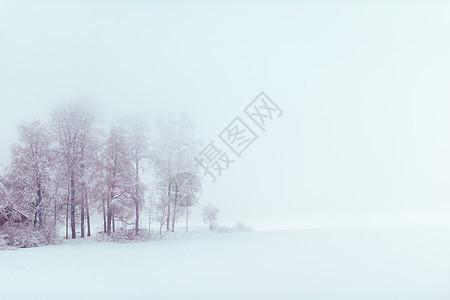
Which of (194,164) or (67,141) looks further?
(194,164)

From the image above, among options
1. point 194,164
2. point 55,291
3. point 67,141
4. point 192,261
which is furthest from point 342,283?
point 67,141

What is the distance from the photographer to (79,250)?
16078 mm

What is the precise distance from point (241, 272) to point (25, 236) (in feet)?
46.7

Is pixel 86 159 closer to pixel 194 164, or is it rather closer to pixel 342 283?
pixel 194 164

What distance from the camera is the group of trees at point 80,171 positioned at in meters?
19.9

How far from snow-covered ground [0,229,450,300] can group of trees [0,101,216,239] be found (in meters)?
4.58

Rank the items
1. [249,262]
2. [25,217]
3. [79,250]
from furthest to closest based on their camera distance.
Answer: [25,217] → [79,250] → [249,262]

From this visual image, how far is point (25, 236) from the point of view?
17.8m

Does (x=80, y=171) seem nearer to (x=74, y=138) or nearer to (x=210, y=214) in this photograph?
(x=74, y=138)

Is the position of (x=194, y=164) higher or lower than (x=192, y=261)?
higher

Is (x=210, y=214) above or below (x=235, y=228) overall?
above

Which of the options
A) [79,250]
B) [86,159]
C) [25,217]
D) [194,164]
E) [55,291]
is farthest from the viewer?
[194,164]

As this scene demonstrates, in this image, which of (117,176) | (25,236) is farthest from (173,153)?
(25,236)

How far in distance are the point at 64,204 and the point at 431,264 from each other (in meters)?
20.6
